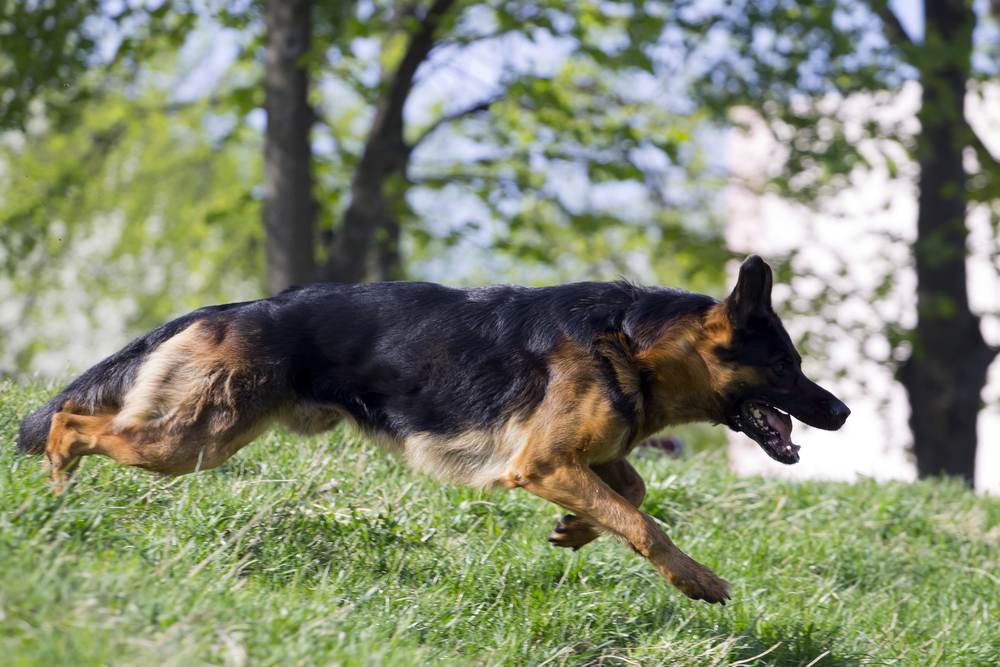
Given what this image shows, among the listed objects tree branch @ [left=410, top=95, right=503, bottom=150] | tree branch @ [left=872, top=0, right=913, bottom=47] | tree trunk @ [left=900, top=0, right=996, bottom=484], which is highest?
tree branch @ [left=872, top=0, right=913, bottom=47]

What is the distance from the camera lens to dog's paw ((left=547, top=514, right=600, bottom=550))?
424 centimetres

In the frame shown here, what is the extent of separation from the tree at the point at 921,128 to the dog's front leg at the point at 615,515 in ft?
32.4

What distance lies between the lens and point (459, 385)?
4.24 meters

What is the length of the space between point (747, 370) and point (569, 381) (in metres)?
0.85

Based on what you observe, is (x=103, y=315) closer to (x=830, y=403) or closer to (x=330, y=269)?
(x=330, y=269)

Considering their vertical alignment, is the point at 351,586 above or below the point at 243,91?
below

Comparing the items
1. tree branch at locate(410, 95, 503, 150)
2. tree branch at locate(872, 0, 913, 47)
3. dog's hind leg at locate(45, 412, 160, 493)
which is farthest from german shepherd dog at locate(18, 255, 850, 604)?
tree branch at locate(872, 0, 913, 47)

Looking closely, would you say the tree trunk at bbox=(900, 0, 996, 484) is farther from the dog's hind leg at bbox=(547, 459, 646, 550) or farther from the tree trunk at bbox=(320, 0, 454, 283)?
the dog's hind leg at bbox=(547, 459, 646, 550)

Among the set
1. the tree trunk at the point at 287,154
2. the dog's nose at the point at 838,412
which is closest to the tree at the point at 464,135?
the tree trunk at the point at 287,154

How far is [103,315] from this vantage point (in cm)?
2652

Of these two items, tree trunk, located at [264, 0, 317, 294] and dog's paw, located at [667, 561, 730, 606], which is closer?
dog's paw, located at [667, 561, 730, 606]

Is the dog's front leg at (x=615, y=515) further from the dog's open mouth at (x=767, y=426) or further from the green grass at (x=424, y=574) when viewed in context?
the dog's open mouth at (x=767, y=426)

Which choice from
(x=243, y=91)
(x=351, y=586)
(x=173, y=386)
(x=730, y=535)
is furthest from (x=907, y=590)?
(x=243, y=91)

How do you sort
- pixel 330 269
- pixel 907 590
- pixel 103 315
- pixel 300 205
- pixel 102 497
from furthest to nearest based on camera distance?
pixel 103 315 < pixel 330 269 < pixel 300 205 < pixel 907 590 < pixel 102 497
